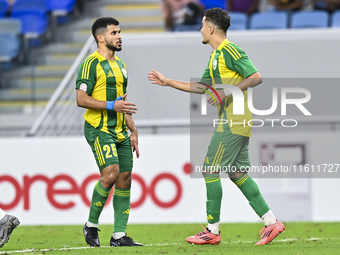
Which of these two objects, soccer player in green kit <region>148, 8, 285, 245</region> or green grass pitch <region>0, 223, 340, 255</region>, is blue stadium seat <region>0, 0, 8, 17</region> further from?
soccer player in green kit <region>148, 8, 285, 245</region>

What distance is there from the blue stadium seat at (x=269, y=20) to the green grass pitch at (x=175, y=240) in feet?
13.8

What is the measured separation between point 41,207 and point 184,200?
179cm

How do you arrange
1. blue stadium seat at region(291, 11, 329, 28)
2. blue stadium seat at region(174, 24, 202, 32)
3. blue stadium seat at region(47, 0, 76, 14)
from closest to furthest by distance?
1. blue stadium seat at region(174, 24, 202, 32)
2. blue stadium seat at region(291, 11, 329, 28)
3. blue stadium seat at region(47, 0, 76, 14)

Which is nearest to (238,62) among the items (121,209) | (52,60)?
(121,209)

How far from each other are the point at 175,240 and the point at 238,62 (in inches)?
81.1

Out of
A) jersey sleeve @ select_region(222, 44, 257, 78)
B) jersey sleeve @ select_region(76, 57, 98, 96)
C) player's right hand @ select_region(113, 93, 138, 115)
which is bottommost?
player's right hand @ select_region(113, 93, 138, 115)

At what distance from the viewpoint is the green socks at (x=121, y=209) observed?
526cm

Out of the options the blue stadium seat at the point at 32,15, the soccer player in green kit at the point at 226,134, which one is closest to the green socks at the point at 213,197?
the soccer player in green kit at the point at 226,134

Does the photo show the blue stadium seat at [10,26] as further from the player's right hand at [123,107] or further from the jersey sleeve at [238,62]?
the jersey sleeve at [238,62]

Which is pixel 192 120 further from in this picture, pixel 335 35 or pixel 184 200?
pixel 335 35

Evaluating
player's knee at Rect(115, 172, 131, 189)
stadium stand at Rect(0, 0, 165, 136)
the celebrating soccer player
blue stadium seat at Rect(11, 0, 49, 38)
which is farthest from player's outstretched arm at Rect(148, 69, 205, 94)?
blue stadium seat at Rect(11, 0, 49, 38)

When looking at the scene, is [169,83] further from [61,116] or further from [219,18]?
[61,116]

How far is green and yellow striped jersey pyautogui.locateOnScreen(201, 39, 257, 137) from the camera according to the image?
16.0 ft

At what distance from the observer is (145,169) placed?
25.4ft
